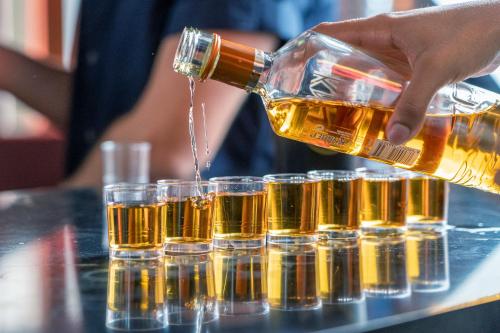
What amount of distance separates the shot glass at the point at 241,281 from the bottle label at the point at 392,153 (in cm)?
21

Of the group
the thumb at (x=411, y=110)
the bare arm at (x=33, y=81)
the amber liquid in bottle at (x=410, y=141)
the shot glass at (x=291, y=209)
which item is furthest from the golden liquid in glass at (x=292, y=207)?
the bare arm at (x=33, y=81)

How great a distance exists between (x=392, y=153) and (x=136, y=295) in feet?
1.36

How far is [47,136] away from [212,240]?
4031 mm

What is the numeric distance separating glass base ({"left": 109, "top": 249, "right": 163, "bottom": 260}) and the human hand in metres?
0.35

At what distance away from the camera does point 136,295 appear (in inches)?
36.9

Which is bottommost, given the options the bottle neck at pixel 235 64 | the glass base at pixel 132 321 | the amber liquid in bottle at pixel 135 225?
the glass base at pixel 132 321

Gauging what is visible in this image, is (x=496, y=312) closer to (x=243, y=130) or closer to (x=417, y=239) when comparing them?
(x=417, y=239)

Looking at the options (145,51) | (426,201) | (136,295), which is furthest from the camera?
(145,51)

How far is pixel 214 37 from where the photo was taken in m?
1.04

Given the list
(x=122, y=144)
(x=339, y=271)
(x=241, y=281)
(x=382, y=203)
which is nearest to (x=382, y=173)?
(x=382, y=203)

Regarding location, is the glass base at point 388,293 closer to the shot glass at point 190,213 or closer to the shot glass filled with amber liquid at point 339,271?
the shot glass filled with amber liquid at point 339,271

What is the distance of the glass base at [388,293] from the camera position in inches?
37.3

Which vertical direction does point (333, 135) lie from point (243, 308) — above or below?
above

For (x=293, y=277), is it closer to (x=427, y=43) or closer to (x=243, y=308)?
(x=243, y=308)
